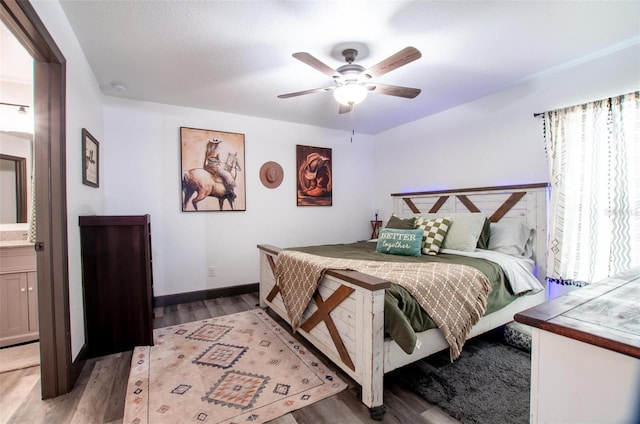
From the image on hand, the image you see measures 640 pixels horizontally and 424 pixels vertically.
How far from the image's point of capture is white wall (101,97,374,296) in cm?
321

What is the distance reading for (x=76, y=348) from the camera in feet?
6.37

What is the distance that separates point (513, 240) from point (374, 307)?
209cm

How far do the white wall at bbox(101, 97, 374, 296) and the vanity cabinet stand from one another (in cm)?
90

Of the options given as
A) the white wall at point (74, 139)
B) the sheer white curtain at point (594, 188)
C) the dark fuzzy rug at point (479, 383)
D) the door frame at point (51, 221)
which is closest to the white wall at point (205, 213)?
the white wall at point (74, 139)

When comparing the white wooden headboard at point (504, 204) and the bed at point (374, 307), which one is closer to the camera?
the bed at point (374, 307)

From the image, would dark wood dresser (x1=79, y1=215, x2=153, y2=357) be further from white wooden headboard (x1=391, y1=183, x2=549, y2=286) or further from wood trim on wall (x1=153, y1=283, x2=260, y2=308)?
white wooden headboard (x1=391, y1=183, x2=549, y2=286)

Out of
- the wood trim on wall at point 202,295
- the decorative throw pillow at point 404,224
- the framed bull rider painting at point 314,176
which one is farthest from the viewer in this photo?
the framed bull rider painting at point 314,176

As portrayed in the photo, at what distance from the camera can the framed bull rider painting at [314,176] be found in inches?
167

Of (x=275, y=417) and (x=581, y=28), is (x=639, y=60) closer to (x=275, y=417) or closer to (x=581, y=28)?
(x=581, y=28)

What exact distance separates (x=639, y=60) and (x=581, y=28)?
65 cm

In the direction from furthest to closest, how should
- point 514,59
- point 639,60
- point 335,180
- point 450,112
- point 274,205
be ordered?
point 335,180 < point 274,205 < point 450,112 < point 514,59 < point 639,60

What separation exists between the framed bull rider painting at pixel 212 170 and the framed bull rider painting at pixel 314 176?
874 millimetres

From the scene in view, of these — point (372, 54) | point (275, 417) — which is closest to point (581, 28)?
point (372, 54)

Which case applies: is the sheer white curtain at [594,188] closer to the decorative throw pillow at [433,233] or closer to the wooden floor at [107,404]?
the decorative throw pillow at [433,233]
